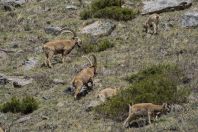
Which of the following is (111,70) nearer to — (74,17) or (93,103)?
(93,103)

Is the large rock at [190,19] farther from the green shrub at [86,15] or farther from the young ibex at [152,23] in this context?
the green shrub at [86,15]

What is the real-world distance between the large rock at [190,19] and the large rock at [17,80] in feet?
23.0

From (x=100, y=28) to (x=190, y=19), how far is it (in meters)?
Answer: 3.81

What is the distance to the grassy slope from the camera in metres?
15.8

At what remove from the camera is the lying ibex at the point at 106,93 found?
55.6 ft

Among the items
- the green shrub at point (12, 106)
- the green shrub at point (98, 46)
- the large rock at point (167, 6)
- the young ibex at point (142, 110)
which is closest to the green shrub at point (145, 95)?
the young ibex at point (142, 110)

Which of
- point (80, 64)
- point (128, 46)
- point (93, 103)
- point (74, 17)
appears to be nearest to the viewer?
point (93, 103)

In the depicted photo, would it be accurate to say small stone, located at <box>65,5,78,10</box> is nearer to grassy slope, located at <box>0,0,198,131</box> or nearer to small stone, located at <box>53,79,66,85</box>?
grassy slope, located at <box>0,0,198,131</box>

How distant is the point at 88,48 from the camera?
76.7ft

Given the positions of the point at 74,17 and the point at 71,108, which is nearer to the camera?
the point at 71,108

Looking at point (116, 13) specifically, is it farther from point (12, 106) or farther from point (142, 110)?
point (142, 110)

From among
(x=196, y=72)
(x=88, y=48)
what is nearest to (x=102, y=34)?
(x=88, y=48)

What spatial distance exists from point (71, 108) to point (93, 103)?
0.69 m

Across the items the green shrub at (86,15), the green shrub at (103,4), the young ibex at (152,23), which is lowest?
the green shrub at (86,15)
